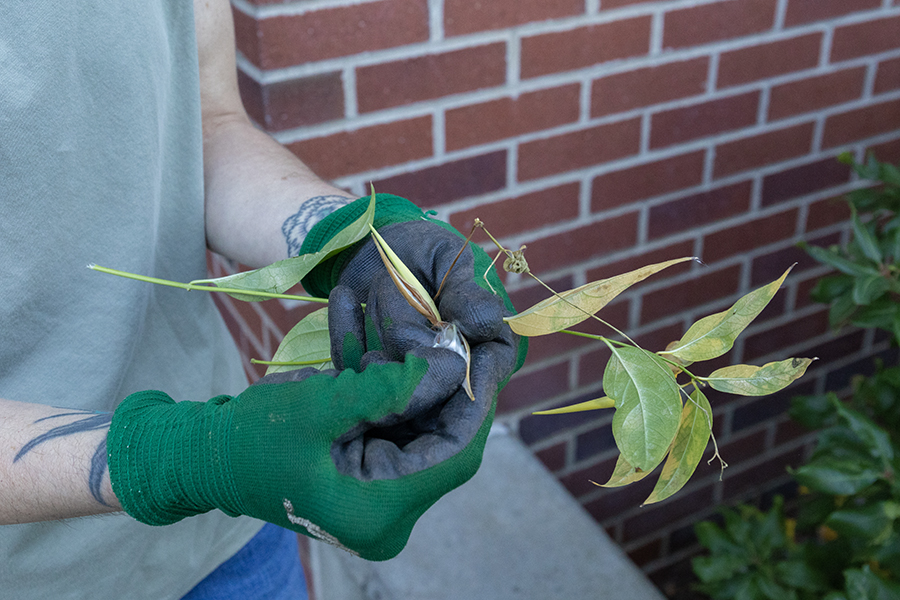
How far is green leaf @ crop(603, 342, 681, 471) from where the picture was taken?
0.63m

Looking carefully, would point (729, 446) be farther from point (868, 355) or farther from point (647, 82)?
point (647, 82)

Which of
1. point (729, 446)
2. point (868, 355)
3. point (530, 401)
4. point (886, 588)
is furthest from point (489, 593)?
point (868, 355)

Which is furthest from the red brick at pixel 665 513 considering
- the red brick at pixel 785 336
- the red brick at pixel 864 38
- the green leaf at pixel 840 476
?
the red brick at pixel 864 38

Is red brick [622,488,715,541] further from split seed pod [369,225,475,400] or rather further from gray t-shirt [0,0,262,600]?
split seed pod [369,225,475,400]

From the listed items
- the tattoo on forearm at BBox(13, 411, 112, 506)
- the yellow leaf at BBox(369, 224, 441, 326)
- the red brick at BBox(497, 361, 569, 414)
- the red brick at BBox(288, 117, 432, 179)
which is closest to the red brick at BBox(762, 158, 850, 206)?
the red brick at BBox(497, 361, 569, 414)

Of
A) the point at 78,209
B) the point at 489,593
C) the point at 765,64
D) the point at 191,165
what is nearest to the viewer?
the point at 78,209

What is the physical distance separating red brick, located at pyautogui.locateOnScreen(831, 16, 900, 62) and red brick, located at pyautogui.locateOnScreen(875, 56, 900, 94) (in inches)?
1.4

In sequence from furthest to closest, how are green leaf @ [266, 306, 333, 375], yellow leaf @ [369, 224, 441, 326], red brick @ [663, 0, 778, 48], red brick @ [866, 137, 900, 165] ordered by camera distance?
red brick @ [866, 137, 900, 165] < red brick @ [663, 0, 778, 48] < green leaf @ [266, 306, 333, 375] < yellow leaf @ [369, 224, 441, 326]

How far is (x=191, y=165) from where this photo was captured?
3.25ft

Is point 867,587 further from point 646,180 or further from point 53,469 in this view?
point 53,469

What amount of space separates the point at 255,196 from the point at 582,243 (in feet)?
2.47

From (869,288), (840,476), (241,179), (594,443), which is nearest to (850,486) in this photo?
(840,476)

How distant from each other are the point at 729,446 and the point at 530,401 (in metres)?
0.68

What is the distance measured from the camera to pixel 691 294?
1.71 metres
